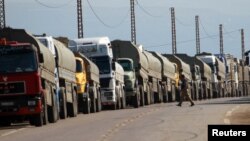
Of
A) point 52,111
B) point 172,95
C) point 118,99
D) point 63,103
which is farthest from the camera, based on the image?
point 172,95

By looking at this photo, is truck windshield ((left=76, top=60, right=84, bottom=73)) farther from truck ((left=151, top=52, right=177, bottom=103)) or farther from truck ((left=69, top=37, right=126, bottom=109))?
truck ((left=151, top=52, right=177, bottom=103))

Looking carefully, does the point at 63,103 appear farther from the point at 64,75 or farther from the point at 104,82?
the point at 104,82

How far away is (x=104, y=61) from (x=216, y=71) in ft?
→ 112

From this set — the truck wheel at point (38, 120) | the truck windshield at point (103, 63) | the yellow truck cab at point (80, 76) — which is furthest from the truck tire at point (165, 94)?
the truck wheel at point (38, 120)

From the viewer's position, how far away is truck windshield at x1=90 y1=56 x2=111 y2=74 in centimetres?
4006

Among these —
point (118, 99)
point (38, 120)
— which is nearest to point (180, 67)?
point (118, 99)

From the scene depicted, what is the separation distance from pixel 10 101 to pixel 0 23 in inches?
884

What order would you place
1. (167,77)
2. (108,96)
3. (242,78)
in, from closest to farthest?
(108,96), (167,77), (242,78)

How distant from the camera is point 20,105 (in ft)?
82.7

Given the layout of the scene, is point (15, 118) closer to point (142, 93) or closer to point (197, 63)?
point (142, 93)

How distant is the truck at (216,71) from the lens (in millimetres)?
72519

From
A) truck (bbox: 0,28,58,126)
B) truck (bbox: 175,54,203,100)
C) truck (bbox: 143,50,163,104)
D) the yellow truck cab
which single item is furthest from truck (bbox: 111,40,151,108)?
truck (bbox: 0,28,58,126)

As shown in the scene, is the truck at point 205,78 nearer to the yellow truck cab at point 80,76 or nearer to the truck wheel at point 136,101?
the truck wheel at point 136,101

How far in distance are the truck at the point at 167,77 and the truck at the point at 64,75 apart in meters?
22.4
